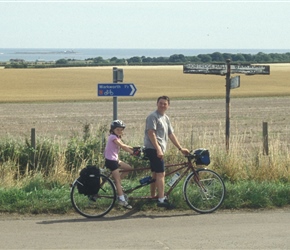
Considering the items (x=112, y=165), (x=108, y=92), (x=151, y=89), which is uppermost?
(x=108, y=92)

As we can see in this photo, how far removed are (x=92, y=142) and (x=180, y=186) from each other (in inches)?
125

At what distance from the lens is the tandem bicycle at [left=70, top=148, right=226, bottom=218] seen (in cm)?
949

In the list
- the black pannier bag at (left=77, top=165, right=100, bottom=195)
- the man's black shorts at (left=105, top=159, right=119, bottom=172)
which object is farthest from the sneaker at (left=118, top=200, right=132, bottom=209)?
the man's black shorts at (left=105, top=159, right=119, bottom=172)

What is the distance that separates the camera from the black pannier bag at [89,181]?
30.9 feet

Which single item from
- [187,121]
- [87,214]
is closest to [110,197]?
[87,214]

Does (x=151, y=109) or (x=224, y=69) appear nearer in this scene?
(x=224, y=69)

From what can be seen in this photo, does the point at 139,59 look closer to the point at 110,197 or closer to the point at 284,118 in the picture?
the point at 284,118

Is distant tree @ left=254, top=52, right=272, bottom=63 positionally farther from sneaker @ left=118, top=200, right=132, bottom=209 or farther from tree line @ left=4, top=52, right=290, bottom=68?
sneaker @ left=118, top=200, right=132, bottom=209

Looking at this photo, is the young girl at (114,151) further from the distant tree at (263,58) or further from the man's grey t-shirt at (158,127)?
the distant tree at (263,58)

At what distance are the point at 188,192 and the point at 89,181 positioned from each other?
153 cm

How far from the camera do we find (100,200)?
9.60 meters

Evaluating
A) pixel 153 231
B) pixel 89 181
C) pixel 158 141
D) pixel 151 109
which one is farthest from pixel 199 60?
pixel 153 231

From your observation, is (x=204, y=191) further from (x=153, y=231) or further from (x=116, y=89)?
(x=116, y=89)

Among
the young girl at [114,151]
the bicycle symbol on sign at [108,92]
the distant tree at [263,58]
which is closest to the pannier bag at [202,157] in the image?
the young girl at [114,151]
